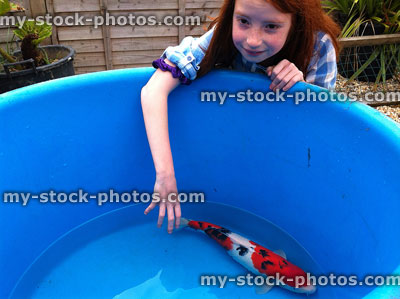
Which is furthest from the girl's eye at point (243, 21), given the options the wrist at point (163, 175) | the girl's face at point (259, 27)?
the wrist at point (163, 175)

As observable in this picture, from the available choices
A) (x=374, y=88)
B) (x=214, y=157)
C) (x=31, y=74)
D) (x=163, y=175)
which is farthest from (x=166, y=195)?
A: (x=374, y=88)

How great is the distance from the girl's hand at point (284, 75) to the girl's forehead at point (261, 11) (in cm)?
15

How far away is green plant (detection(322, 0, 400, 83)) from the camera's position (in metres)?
2.17

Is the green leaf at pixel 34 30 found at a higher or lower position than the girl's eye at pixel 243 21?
lower

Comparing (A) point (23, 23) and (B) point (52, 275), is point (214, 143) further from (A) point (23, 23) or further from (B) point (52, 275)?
(A) point (23, 23)

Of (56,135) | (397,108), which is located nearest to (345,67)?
(397,108)

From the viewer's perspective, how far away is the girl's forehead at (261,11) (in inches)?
37.7

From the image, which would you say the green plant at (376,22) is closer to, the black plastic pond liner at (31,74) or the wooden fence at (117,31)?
the wooden fence at (117,31)

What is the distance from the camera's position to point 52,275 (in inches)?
49.1

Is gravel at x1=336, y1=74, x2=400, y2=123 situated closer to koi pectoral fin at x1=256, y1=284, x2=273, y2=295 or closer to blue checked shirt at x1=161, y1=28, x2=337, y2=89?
blue checked shirt at x1=161, y1=28, x2=337, y2=89

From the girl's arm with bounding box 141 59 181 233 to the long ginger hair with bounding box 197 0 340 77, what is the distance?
0.13 m

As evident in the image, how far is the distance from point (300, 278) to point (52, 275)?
0.78m

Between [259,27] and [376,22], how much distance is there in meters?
1.56

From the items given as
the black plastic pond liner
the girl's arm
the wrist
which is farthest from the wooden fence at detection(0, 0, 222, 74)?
the wrist
